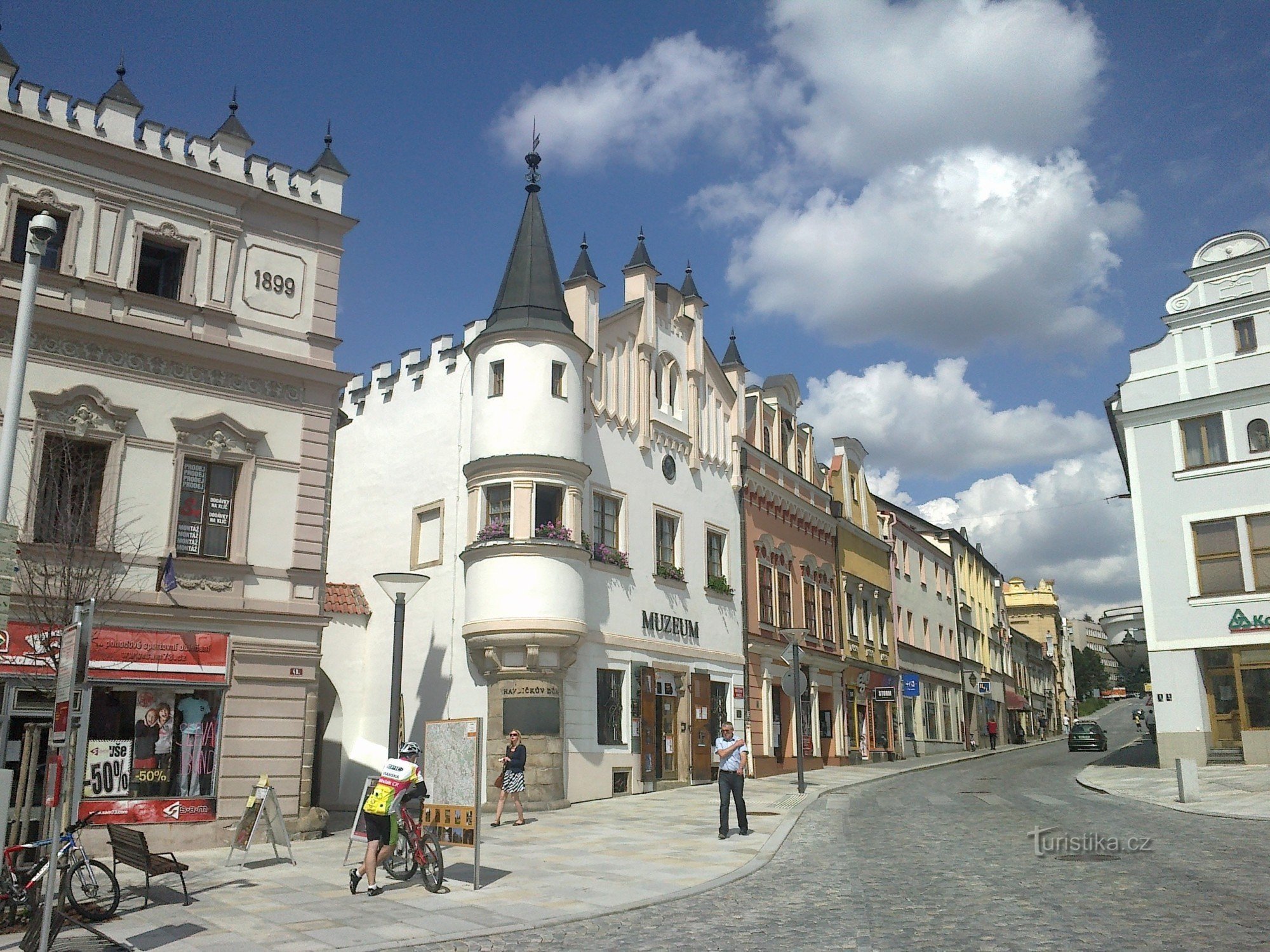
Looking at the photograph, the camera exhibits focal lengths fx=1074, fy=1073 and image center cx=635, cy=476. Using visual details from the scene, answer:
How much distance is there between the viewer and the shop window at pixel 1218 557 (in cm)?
3039

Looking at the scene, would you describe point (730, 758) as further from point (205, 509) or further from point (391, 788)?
point (205, 509)

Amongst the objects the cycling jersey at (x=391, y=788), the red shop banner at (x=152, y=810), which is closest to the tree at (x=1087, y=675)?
the red shop banner at (x=152, y=810)

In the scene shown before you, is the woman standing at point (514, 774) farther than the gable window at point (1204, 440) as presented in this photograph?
No

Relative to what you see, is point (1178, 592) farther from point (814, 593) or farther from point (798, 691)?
point (798, 691)

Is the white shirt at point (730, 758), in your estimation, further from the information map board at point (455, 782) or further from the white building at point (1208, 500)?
the white building at point (1208, 500)

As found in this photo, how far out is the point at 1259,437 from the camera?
30891 mm

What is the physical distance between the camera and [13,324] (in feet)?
55.9

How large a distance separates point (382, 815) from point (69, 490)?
763cm

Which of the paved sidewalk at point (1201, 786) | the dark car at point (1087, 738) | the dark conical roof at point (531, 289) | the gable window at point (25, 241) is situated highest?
the dark conical roof at point (531, 289)

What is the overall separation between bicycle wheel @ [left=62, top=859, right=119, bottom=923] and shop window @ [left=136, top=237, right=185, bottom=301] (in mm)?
10877

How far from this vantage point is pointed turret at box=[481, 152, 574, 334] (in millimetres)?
24906

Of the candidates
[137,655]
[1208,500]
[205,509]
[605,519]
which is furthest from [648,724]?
[1208,500]

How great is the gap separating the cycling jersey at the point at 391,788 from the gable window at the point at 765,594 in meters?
21.1

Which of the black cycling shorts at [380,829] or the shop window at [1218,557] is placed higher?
the shop window at [1218,557]
